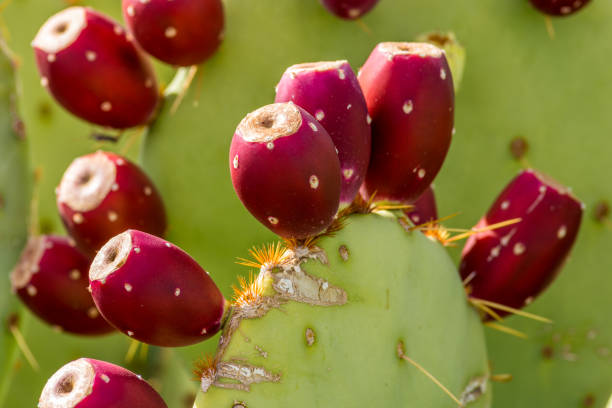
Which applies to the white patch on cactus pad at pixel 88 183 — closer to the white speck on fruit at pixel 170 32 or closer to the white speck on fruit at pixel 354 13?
the white speck on fruit at pixel 170 32

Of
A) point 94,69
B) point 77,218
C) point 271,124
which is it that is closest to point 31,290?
point 77,218

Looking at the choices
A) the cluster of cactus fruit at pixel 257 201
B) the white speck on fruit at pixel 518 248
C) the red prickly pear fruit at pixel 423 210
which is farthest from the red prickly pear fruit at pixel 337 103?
the white speck on fruit at pixel 518 248

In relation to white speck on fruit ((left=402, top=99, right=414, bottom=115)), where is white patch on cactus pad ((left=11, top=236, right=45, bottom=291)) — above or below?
below

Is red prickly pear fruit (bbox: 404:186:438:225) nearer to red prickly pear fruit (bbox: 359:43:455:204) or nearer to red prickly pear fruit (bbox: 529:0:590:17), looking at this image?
red prickly pear fruit (bbox: 359:43:455:204)

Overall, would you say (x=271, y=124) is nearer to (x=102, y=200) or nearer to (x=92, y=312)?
(x=102, y=200)

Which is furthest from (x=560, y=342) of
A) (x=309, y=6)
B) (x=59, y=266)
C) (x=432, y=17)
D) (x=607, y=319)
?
(x=59, y=266)

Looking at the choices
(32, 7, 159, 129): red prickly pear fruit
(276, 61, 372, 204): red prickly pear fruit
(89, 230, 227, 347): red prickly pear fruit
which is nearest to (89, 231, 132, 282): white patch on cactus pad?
(89, 230, 227, 347): red prickly pear fruit

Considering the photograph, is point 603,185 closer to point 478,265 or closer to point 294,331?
point 478,265
